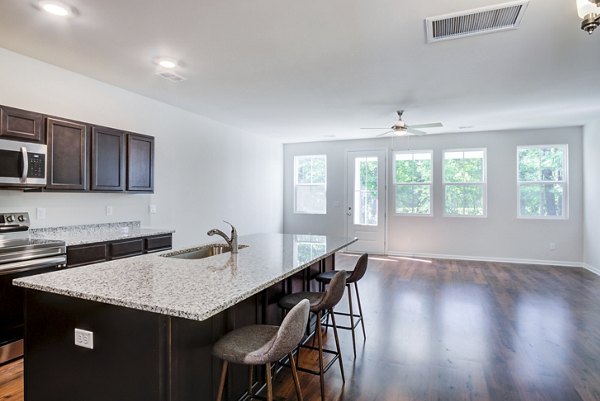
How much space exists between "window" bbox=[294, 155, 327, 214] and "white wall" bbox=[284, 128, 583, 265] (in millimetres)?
498

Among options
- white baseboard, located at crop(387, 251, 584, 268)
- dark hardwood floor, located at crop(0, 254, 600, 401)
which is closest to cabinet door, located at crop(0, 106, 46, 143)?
dark hardwood floor, located at crop(0, 254, 600, 401)

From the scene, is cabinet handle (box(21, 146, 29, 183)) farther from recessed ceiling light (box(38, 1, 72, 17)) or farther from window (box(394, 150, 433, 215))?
window (box(394, 150, 433, 215))

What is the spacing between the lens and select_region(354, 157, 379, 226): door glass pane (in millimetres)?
7656

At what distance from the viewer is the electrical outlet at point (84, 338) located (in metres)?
1.55

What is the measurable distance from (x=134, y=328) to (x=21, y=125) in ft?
8.09

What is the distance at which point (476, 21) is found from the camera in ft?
8.41

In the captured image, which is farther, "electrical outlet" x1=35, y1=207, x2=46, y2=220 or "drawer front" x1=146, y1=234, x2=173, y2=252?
"drawer front" x1=146, y1=234, x2=173, y2=252

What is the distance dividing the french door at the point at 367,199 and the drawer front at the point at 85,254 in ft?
18.1

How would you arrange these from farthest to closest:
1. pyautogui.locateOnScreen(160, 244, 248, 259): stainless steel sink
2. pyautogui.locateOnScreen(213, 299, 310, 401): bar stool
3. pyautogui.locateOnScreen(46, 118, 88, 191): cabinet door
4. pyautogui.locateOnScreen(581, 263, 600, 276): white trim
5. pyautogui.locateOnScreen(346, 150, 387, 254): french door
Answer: pyautogui.locateOnScreen(346, 150, 387, 254): french door, pyautogui.locateOnScreen(581, 263, 600, 276): white trim, pyautogui.locateOnScreen(46, 118, 88, 191): cabinet door, pyautogui.locateOnScreen(160, 244, 248, 259): stainless steel sink, pyautogui.locateOnScreen(213, 299, 310, 401): bar stool

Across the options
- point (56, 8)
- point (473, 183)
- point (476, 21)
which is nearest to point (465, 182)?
point (473, 183)

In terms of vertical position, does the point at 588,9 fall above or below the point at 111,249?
above

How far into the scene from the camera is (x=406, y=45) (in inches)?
116

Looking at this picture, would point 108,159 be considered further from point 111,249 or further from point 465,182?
point 465,182

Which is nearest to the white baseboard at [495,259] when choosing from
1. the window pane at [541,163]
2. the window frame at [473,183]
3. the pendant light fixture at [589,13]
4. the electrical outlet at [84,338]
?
the window frame at [473,183]
